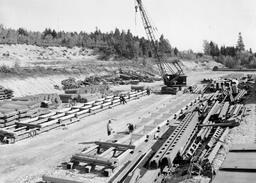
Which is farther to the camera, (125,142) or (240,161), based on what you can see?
(125,142)

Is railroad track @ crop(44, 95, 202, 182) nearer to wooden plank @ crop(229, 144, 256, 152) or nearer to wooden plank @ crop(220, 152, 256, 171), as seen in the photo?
wooden plank @ crop(220, 152, 256, 171)

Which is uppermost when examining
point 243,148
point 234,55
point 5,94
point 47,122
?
point 234,55

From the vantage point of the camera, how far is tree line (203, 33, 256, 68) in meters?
102

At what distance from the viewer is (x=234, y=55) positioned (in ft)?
415

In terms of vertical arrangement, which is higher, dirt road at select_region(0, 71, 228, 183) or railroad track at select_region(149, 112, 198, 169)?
railroad track at select_region(149, 112, 198, 169)

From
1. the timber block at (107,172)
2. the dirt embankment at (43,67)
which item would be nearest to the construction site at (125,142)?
the timber block at (107,172)

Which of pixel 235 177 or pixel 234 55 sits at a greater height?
pixel 234 55

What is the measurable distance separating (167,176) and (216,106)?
12203 mm

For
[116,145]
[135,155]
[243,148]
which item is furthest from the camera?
[116,145]

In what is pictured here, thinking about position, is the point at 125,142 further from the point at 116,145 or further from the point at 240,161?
the point at 240,161

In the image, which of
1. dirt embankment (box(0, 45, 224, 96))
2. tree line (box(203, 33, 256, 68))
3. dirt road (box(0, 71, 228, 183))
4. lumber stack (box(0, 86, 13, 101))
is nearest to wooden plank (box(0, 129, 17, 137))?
dirt road (box(0, 71, 228, 183))

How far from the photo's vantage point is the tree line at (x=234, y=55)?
333 feet

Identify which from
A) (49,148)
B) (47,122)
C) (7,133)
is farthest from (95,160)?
(47,122)

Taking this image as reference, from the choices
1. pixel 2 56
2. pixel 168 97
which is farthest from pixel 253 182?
pixel 2 56
